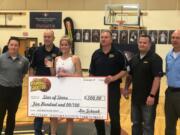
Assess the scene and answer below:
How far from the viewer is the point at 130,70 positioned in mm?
5312

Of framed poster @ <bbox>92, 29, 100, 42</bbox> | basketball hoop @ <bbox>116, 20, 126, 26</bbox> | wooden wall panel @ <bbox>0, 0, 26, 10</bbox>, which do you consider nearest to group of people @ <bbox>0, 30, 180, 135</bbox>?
basketball hoop @ <bbox>116, 20, 126, 26</bbox>

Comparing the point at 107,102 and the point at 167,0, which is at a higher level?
the point at 167,0

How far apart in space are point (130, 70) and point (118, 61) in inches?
9.1

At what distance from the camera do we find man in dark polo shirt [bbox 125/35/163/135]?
4977 mm

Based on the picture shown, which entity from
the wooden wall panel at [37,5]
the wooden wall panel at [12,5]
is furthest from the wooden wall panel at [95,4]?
the wooden wall panel at [12,5]

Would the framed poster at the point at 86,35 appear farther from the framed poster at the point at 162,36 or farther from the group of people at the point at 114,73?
the group of people at the point at 114,73

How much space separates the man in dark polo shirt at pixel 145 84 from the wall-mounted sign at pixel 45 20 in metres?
13.6

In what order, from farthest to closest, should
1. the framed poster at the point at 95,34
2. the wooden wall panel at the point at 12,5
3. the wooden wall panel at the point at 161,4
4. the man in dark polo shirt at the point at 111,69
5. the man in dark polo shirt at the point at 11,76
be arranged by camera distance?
the wooden wall panel at the point at 12,5
the framed poster at the point at 95,34
the wooden wall panel at the point at 161,4
the man in dark polo shirt at the point at 11,76
the man in dark polo shirt at the point at 111,69

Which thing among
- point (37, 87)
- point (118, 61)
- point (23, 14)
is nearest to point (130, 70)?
point (118, 61)

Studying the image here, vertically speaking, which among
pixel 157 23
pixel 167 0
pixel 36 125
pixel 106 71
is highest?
pixel 167 0

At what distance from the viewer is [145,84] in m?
5.07

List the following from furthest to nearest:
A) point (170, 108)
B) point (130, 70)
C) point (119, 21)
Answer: point (119, 21) → point (130, 70) → point (170, 108)

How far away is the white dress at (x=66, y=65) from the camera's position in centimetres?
551

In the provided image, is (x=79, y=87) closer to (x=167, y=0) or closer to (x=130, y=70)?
(x=130, y=70)
